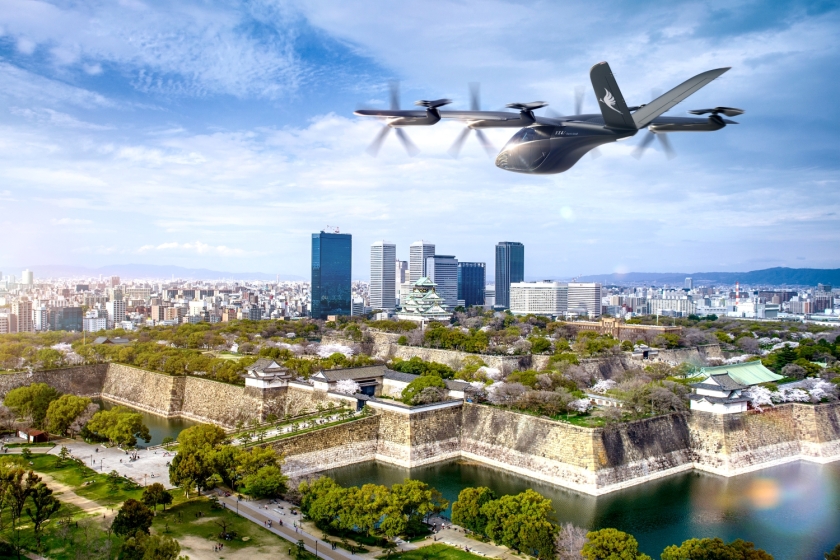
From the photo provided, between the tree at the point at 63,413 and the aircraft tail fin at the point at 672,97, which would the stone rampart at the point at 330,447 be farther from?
the aircraft tail fin at the point at 672,97

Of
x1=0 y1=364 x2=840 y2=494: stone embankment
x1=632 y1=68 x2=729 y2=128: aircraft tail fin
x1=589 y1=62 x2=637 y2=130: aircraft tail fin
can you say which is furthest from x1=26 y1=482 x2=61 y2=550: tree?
x1=632 y1=68 x2=729 y2=128: aircraft tail fin

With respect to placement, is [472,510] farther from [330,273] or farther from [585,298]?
[585,298]

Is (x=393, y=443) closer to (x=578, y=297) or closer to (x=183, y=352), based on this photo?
(x=183, y=352)

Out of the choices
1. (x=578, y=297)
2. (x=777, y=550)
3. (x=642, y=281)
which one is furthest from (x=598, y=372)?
(x=642, y=281)

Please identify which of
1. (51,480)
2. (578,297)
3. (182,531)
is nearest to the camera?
(182,531)

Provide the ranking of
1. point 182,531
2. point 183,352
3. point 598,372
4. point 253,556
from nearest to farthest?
point 253,556, point 182,531, point 598,372, point 183,352

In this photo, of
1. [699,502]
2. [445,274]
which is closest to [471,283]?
[445,274]
